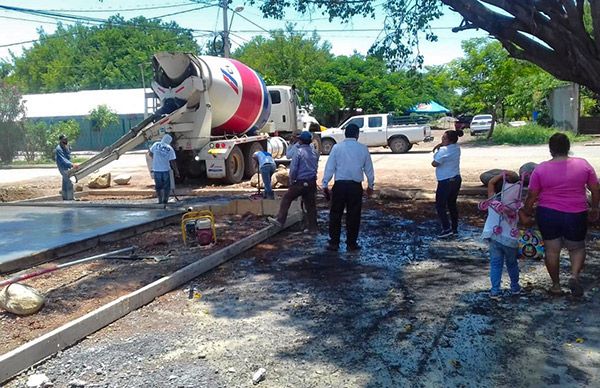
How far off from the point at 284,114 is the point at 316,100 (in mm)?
19114

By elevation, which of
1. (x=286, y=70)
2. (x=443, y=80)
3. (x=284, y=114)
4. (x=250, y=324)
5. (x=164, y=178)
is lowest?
(x=250, y=324)

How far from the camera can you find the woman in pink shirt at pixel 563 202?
17.1 feet

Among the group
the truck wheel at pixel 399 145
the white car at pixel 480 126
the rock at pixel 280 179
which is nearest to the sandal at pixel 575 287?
the rock at pixel 280 179

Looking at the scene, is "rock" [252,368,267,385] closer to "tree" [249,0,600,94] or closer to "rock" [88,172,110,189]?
"tree" [249,0,600,94]

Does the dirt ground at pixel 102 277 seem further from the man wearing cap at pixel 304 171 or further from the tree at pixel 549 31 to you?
the tree at pixel 549 31

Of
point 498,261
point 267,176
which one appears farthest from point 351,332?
point 267,176

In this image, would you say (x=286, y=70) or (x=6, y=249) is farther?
(x=286, y=70)

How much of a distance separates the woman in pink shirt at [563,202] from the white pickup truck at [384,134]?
67.4 feet

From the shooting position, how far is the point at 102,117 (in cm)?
3881

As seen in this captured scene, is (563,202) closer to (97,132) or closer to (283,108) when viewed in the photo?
(283,108)

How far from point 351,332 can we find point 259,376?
41.9 inches

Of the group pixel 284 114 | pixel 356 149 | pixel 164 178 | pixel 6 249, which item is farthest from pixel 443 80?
pixel 6 249

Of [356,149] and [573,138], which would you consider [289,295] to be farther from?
[573,138]

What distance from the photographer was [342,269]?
6746 millimetres
